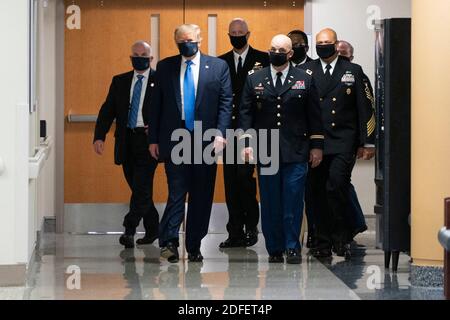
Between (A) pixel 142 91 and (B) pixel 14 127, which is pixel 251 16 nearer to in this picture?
(A) pixel 142 91

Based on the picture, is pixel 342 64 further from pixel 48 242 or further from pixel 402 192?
pixel 48 242

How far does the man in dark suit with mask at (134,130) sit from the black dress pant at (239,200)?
0.62 metres

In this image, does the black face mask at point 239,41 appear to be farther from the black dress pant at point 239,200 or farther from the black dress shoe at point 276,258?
the black dress shoe at point 276,258

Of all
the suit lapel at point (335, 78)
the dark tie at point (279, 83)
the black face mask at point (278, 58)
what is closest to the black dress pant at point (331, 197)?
the suit lapel at point (335, 78)

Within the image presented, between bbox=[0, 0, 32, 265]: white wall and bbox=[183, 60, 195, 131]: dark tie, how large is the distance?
59.9 inches

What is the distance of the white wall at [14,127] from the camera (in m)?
6.98

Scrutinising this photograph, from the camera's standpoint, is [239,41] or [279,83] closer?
[279,83]

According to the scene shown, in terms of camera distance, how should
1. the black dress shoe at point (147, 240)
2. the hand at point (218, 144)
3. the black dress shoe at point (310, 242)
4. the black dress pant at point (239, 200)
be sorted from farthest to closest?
the black dress shoe at point (147, 240) < the black dress pant at point (239, 200) < the black dress shoe at point (310, 242) < the hand at point (218, 144)

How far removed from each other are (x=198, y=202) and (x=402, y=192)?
4.88ft

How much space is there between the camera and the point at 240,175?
9117 mm

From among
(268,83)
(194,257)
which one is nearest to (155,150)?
(194,257)

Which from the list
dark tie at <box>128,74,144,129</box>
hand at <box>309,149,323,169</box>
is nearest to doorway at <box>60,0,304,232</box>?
dark tie at <box>128,74,144,129</box>

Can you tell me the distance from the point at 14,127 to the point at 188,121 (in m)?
1.58

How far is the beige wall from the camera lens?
7039mm
